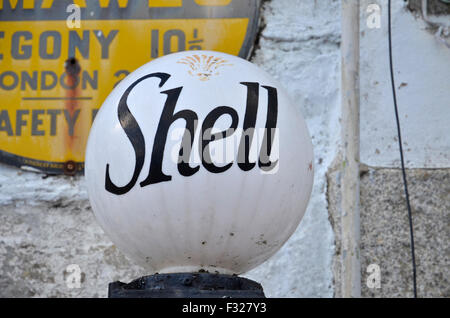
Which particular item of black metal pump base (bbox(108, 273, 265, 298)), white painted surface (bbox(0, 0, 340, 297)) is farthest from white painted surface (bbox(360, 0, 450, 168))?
black metal pump base (bbox(108, 273, 265, 298))

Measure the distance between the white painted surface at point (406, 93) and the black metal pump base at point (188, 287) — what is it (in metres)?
1.24

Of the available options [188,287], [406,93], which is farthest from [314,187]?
[188,287]

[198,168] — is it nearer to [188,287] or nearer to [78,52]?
[188,287]

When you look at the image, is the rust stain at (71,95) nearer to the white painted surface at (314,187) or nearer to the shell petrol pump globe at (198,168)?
the white painted surface at (314,187)

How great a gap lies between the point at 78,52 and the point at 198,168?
1583 millimetres

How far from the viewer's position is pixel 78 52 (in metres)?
3.14

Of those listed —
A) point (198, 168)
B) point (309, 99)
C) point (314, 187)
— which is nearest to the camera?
point (198, 168)

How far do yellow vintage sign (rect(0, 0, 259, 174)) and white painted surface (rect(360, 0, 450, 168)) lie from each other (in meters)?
0.49

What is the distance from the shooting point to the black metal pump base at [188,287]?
67.1 inches

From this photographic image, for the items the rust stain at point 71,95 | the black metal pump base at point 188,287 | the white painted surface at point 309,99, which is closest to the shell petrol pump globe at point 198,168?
the black metal pump base at point 188,287

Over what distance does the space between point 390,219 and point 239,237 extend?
3.87 ft

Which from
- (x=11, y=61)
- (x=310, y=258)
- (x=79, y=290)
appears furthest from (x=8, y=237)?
(x=310, y=258)

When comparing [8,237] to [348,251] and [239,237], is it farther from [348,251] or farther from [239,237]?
[239,237]

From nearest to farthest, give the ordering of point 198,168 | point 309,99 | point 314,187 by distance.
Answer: point 198,168
point 314,187
point 309,99
